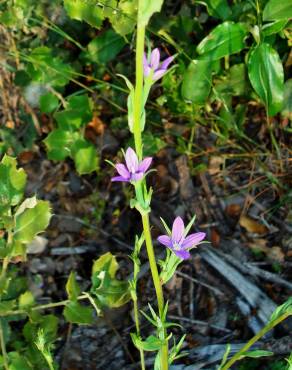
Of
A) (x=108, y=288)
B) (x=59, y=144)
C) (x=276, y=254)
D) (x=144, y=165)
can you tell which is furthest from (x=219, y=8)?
Answer: (x=144, y=165)

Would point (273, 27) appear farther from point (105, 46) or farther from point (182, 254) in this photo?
point (182, 254)

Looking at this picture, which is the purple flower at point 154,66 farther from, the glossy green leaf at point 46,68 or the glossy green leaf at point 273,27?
the glossy green leaf at point 46,68

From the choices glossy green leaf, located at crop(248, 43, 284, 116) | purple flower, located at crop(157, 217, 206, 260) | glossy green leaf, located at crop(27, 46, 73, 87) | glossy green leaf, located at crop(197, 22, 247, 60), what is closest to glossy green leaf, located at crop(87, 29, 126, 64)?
glossy green leaf, located at crop(27, 46, 73, 87)

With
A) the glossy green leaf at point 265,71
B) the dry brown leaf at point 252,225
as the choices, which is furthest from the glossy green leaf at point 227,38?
the dry brown leaf at point 252,225

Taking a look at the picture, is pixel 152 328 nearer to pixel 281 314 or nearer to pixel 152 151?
pixel 152 151

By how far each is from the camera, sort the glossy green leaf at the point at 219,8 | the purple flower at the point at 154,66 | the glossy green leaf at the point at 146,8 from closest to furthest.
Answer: the glossy green leaf at the point at 146,8
the purple flower at the point at 154,66
the glossy green leaf at the point at 219,8

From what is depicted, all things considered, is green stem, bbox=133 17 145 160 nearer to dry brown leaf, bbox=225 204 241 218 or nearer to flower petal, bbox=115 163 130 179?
flower petal, bbox=115 163 130 179
